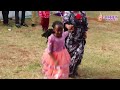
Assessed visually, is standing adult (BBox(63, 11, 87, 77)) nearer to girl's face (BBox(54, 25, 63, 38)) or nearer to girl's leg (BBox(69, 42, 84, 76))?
girl's leg (BBox(69, 42, 84, 76))

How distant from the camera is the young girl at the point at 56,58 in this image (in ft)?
15.8

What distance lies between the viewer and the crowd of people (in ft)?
15.9

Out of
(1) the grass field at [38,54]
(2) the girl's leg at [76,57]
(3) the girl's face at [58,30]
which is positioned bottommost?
(1) the grass field at [38,54]

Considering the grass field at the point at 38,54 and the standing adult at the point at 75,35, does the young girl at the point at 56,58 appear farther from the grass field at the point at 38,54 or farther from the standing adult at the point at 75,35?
the grass field at the point at 38,54

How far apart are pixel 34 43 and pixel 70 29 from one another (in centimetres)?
291

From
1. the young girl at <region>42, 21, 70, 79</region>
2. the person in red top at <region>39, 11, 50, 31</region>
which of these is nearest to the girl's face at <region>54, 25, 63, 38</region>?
the young girl at <region>42, 21, 70, 79</region>

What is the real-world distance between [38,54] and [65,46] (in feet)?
5.64

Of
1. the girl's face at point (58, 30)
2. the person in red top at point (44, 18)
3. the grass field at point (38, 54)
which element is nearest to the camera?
the girl's face at point (58, 30)

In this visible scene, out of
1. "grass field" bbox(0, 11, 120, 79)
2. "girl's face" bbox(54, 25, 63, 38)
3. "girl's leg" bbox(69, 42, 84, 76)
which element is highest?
"girl's face" bbox(54, 25, 63, 38)

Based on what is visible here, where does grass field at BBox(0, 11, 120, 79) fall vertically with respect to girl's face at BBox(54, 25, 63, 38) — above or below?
below

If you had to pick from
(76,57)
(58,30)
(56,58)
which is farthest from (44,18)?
(58,30)

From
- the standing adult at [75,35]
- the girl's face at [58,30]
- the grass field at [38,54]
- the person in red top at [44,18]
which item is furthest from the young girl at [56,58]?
the person in red top at [44,18]
